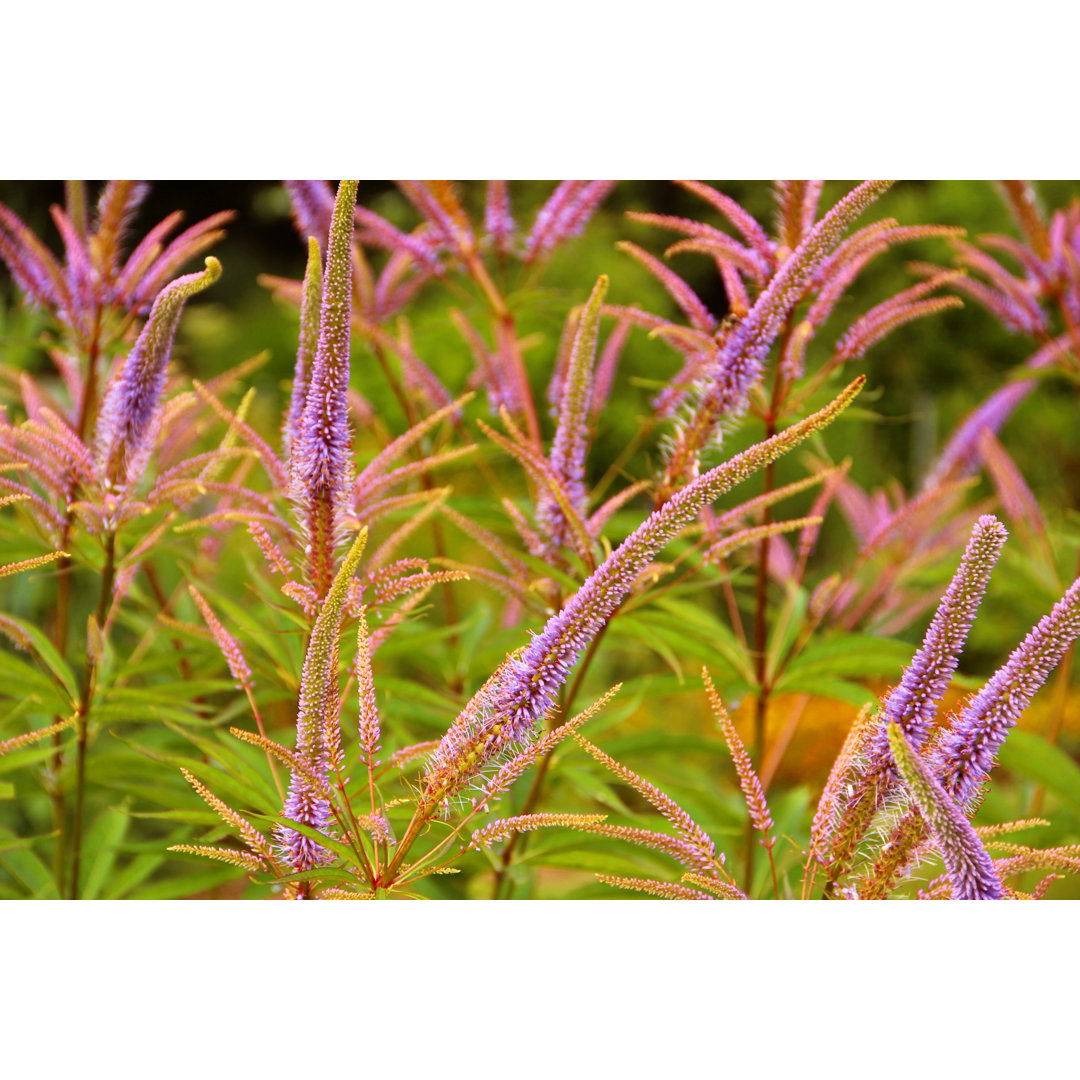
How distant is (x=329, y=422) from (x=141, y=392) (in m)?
0.17

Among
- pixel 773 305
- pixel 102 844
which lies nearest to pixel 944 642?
pixel 773 305

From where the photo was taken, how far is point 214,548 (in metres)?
1.02

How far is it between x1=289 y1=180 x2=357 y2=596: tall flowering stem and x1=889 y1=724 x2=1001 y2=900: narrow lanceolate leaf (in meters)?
0.38

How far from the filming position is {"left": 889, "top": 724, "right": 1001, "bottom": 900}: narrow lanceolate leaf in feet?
1.79

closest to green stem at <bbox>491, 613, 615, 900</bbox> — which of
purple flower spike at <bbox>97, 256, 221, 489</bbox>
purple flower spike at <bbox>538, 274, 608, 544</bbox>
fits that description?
purple flower spike at <bbox>538, 274, 608, 544</bbox>

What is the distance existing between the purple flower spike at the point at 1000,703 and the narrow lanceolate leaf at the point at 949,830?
0.16 ft

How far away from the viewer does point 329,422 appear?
0.65 metres

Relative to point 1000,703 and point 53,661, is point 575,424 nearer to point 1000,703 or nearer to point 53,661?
point 1000,703

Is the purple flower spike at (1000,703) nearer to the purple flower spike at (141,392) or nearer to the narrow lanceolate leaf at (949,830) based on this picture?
the narrow lanceolate leaf at (949,830)

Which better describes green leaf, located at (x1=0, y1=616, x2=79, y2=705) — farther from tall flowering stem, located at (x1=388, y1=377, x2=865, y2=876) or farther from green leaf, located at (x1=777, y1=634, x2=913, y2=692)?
green leaf, located at (x1=777, y1=634, x2=913, y2=692)

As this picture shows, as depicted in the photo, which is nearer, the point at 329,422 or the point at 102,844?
the point at 329,422

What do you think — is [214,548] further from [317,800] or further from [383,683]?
[317,800]

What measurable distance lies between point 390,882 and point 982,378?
1.57 meters
